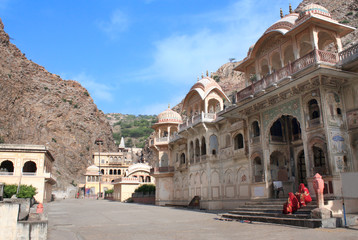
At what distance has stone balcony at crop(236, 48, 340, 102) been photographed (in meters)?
13.5

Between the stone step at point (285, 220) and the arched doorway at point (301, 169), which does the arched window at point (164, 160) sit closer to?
the arched doorway at point (301, 169)

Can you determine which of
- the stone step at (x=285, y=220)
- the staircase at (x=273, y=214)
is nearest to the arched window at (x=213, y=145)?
the staircase at (x=273, y=214)

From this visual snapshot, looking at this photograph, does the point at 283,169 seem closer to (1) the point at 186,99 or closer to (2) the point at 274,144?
(2) the point at 274,144

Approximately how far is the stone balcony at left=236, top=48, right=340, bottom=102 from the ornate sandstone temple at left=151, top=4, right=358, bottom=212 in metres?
0.04

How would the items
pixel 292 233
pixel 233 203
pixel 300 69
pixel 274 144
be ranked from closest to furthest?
pixel 292 233, pixel 300 69, pixel 274 144, pixel 233 203

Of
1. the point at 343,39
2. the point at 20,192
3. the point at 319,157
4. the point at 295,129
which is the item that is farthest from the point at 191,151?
the point at 343,39

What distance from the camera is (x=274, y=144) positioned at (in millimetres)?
17141

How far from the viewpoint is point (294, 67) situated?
14523 millimetres

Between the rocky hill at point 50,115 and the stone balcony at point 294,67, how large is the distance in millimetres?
51857

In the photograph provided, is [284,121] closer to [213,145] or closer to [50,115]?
[213,145]

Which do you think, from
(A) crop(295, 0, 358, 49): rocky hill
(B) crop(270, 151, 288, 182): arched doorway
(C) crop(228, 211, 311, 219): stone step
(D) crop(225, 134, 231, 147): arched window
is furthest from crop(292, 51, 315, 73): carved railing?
(A) crop(295, 0, 358, 49): rocky hill

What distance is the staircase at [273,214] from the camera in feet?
34.4

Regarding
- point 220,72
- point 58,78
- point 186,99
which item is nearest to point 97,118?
point 58,78

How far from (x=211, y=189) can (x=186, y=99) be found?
28.2 ft
